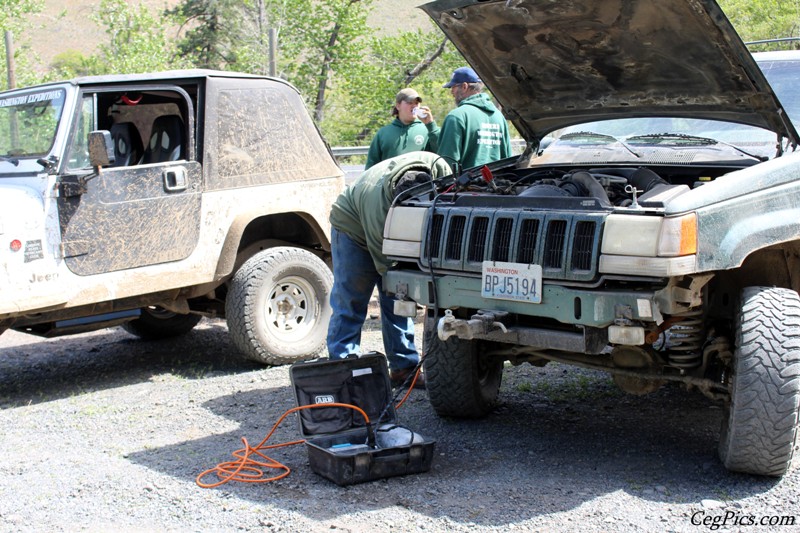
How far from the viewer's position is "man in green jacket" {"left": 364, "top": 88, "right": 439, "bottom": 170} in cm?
748

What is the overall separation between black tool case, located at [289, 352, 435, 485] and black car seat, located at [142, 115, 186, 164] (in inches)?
99.3

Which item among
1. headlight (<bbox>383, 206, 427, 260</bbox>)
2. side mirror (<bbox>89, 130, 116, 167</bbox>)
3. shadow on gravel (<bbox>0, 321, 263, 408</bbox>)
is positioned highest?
side mirror (<bbox>89, 130, 116, 167</bbox>)

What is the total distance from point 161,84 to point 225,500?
353 cm

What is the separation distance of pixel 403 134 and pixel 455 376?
3087 mm

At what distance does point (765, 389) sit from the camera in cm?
385

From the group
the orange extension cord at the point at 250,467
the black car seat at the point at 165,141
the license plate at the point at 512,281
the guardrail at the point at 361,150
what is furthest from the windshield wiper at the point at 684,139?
the guardrail at the point at 361,150

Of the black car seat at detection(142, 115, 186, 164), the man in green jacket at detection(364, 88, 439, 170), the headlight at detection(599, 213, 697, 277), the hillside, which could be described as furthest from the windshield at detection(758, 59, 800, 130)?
the hillside

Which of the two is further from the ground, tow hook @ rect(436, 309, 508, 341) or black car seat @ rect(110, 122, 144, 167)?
black car seat @ rect(110, 122, 144, 167)

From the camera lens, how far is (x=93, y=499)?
4.11m

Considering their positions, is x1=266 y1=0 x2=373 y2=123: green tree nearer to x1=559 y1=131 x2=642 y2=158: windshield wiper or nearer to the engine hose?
x1=559 y1=131 x2=642 y2=158: windshield wiper

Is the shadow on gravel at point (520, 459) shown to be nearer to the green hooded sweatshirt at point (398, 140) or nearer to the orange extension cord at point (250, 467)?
the orange extension cord at point (250, 467)

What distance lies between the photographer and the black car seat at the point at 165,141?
21.7 ft

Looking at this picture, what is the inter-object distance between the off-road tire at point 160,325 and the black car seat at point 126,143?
1385 millimetres

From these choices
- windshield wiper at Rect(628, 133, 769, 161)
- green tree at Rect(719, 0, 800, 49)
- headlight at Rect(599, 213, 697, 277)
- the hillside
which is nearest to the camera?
headlight at Rect(599, 213, 697, 277)
